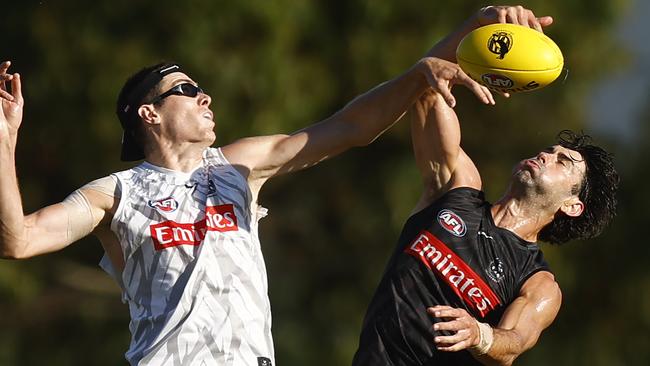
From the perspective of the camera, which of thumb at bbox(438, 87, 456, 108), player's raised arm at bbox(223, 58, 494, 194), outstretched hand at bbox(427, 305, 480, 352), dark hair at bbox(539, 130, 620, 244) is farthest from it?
dark hair at bbox(539, 130, 620, 244)

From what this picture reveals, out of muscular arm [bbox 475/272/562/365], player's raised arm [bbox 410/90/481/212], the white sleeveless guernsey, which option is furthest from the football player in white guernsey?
muscular arm [bbox 475/272/562/365]

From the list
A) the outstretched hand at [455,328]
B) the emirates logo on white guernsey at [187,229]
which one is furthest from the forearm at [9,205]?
the outstretched hand at [455,328]

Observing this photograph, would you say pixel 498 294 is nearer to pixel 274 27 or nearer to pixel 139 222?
pixel 139 222

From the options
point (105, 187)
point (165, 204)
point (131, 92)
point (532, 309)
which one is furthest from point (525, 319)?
point (131, 92)

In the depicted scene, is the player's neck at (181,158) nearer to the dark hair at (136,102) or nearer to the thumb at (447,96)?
the dark hair at (136,102)

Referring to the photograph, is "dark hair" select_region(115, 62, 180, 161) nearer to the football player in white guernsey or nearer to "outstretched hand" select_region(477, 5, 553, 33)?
the football player in white guernsey

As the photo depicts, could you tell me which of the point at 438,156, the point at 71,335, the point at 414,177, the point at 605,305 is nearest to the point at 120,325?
the point at 71,335

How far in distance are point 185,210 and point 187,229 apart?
126mm

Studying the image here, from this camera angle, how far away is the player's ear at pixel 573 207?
9.09 m

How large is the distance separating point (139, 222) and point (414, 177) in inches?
494

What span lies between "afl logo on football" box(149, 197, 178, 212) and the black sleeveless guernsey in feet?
4.74

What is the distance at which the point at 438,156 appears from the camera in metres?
8.82

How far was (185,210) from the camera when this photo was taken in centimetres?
800

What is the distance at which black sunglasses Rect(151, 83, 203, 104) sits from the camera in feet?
27.6
